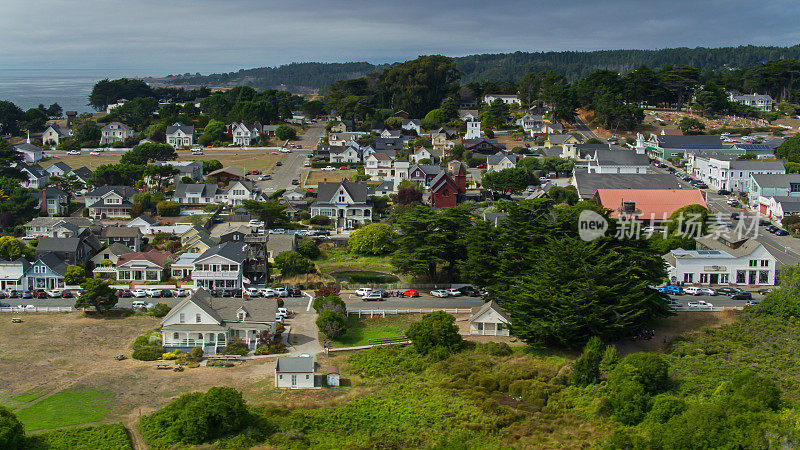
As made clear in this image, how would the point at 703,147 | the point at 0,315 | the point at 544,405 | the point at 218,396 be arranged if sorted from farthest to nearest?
1. the point at 703,147
2. the point at 0,315
3. the point at 544,405
4. the point at 218,396

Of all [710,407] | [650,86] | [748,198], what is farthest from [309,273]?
[650,86]

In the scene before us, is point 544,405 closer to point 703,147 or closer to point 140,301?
point 140,301

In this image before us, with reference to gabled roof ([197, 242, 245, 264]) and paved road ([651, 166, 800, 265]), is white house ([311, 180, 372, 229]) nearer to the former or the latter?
gabled roof ([197, 242, 245, 264])

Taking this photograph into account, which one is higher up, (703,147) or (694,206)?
(703,147)

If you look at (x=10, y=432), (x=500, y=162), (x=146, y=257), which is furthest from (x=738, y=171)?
(x=10, y=432)

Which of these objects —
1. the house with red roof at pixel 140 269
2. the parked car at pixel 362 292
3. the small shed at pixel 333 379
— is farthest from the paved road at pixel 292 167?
the small shed at pixel 333 379

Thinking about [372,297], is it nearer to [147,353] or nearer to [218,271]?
[218,271]
